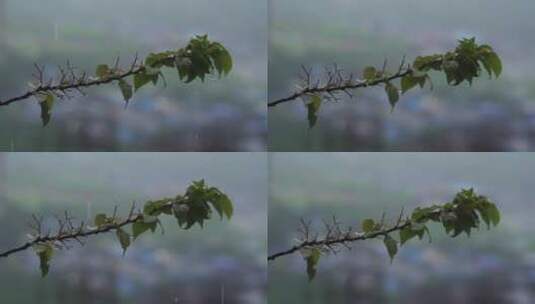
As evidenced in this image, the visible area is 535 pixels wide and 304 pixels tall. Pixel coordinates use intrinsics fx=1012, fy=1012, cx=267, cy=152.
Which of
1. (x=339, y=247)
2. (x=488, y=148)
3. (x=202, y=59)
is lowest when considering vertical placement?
(x=339, y=247)

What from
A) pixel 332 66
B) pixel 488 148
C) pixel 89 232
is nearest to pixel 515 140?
pixel 488 148

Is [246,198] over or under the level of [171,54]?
under

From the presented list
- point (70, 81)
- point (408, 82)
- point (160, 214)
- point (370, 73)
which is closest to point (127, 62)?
point (70, 81)

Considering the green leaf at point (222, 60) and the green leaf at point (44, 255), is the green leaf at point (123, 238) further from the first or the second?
the green leaf at point (222, 60)

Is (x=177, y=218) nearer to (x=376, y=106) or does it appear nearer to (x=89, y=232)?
(x=89, y=232)

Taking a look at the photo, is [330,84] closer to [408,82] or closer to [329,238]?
[408,82]

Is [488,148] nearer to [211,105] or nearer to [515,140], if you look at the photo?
[515,140]

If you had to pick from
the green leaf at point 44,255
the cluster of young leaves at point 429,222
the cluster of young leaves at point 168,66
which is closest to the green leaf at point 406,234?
the cluster of young leaves at point 429,222
